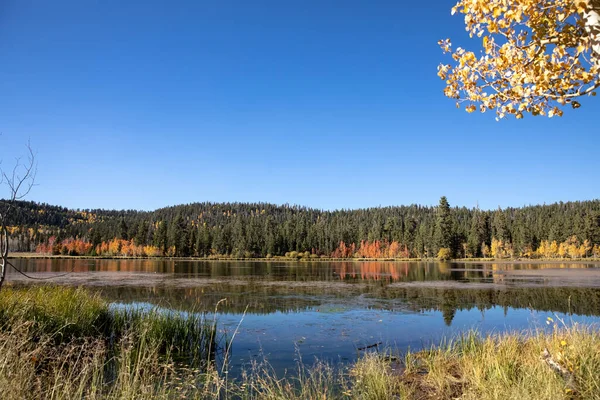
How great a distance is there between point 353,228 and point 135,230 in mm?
87651

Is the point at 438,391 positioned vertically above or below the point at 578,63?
below

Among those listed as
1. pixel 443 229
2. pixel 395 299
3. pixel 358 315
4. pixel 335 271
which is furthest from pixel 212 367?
pixel 443 229

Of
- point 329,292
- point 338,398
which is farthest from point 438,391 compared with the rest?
point 329,292

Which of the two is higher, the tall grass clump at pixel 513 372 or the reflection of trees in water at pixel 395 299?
the tall grass clump at pixel 513 372

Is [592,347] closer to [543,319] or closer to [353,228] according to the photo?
[543,319]

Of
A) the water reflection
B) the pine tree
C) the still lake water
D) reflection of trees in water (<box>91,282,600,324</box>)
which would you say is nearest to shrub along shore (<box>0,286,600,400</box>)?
the still lake water

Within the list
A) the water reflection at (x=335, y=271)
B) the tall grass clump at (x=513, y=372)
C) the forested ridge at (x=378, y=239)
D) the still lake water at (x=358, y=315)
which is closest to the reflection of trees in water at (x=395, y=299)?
the still lake water at (x=358, y=315)

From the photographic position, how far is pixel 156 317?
12.7 metres

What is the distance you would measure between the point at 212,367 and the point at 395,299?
63.9 feet

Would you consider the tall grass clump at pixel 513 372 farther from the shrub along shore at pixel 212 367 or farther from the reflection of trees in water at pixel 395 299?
the reflection of trees in water at pixel 395 299

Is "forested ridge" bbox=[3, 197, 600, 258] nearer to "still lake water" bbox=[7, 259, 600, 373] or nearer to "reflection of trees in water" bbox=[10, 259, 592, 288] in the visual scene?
"reflection of trees in water" bbox=[10, 259, 592, 288]

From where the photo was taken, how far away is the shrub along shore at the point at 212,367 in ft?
19.5

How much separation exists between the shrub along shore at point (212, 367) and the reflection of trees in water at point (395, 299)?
19.5ft

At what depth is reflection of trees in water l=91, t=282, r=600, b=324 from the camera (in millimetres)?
20750
